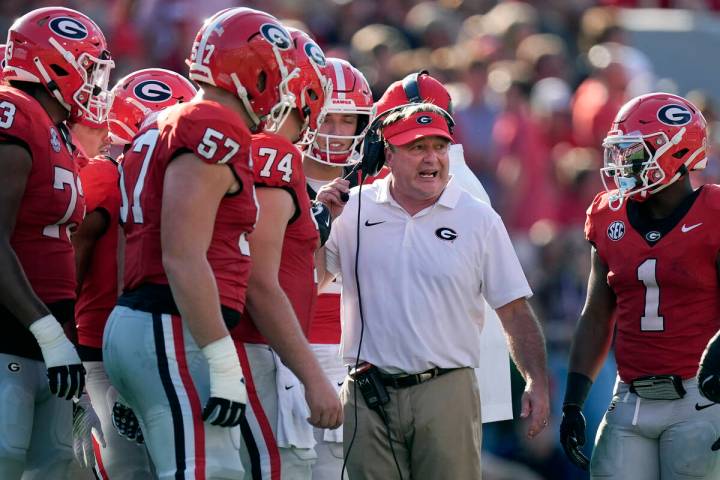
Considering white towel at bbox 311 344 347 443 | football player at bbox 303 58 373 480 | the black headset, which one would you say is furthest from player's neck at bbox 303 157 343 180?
Answer: white towel at bbox 311 344 347 443

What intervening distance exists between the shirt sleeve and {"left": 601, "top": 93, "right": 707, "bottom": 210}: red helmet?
57 cm

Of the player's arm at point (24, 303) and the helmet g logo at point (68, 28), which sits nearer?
the player's arm at point (24, 303)

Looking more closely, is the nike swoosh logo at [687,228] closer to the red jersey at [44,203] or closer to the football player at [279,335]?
the football player at [279,335]

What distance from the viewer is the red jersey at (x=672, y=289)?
5.32 metres

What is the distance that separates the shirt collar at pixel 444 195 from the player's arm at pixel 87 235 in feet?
3.42

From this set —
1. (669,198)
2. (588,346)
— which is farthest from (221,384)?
(669,198)

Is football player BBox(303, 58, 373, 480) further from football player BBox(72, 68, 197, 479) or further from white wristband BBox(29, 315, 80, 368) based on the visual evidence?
white wristband BBox(29, 315, 80, 368)

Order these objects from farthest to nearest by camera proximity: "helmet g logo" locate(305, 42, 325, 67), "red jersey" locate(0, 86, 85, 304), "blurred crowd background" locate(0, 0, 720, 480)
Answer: "blurred crowd background" locate(0, 0, 720, 480)
"helmet g logo" locate(305, 42, 325, 67)
"red jersey" locate(0, 86, 85, 304)

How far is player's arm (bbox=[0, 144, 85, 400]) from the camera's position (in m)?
4.59

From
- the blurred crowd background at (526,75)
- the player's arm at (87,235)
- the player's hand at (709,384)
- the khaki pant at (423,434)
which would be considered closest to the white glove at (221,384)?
the khaki pant at (423,434)

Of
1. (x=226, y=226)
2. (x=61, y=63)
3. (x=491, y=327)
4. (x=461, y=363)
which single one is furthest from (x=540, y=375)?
(x=61, y=63)

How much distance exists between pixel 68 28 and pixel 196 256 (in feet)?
4.83

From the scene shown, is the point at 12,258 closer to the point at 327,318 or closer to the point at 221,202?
the point at 221,202

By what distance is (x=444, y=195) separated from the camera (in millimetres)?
5383
